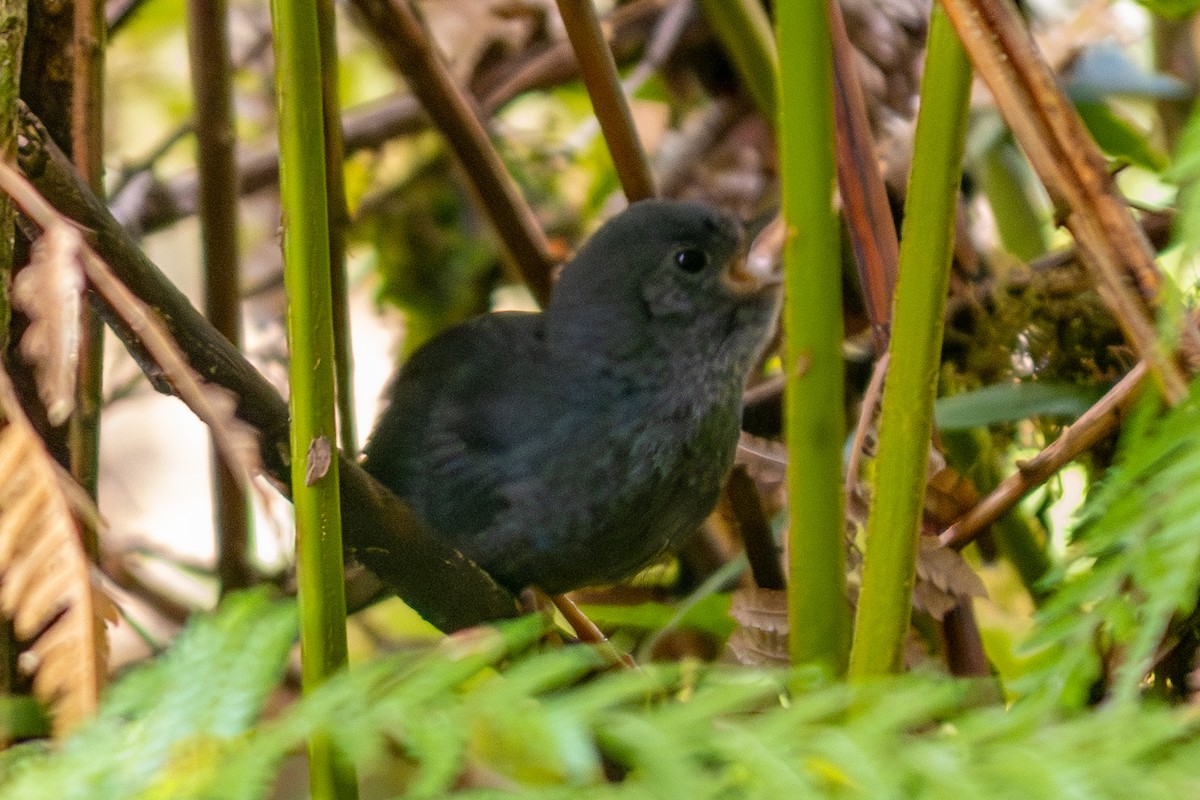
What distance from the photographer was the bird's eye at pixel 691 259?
1.45m

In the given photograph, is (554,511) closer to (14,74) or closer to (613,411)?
(613,411)

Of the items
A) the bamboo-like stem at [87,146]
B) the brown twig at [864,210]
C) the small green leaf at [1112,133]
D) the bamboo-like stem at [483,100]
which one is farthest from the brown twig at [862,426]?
the bamboo-like stem at [483,100]

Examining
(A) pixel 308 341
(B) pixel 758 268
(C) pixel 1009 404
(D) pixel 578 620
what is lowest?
(D) pixel 578 620

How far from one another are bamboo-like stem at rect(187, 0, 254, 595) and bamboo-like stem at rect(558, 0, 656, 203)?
402 millimetres

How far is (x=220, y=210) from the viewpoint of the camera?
1450 mm

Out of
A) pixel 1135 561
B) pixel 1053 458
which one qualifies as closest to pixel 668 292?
pixel 1053 458

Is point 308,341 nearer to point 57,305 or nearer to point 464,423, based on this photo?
point 57,305

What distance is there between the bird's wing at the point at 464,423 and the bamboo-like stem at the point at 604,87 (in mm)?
230

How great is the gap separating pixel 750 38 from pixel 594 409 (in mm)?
489

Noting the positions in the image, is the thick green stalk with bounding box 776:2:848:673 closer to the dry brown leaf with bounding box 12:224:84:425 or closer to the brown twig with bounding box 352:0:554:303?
the dry brown leaf with bounding box 12:224:84:425

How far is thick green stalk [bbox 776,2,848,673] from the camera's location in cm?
74

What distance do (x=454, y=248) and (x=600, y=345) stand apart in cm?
74

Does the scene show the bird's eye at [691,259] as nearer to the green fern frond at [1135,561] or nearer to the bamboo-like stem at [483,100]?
the bamboo-like stem at [483,100]

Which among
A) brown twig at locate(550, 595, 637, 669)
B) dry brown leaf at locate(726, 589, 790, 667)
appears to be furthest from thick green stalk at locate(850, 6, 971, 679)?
brown twig at locate(550, 595, 637, 669)
